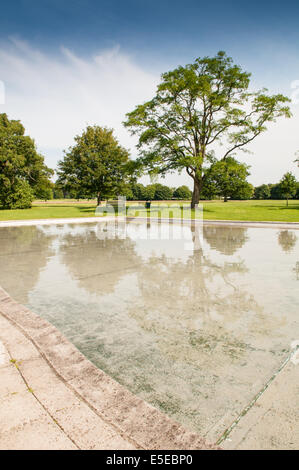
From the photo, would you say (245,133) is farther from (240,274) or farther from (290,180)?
(240,274)

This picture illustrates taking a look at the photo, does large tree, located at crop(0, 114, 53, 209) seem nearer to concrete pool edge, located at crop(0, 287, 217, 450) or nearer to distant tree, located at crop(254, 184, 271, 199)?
concrete pool edge, located at crop(0, 287, 217, 450)

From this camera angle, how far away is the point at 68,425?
188cm

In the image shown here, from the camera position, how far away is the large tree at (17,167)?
33.9m

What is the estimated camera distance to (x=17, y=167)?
3566 cm

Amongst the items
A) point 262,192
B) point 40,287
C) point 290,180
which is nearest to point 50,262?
point 40,287

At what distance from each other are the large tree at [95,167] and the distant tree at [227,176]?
1158 centimetres

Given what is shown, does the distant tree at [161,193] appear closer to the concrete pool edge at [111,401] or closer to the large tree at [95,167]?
the large tree at [95,167]

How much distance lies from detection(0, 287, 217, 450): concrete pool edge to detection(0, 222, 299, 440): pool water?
151 millimetres

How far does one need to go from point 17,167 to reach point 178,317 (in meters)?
38.5

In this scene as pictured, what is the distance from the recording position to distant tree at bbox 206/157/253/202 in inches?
1038

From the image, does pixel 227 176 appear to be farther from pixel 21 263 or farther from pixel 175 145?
pixel 21 263

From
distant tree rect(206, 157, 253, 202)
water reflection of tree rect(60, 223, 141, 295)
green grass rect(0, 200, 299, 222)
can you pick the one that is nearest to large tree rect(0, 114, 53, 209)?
green grass rect(0, 200, 299, 222)

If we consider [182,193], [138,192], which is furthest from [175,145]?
[182,193]

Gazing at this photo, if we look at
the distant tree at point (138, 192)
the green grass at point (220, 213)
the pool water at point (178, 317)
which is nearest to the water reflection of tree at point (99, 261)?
the pool water at point (178, 317)
